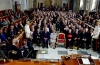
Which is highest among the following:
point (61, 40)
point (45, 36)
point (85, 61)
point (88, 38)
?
point (85, 61)

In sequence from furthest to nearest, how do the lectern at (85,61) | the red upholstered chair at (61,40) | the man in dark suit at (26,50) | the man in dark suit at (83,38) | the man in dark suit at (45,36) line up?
1. the red upholstered chair at (61,40)
2. the man in dark suit at (45,36)
3. the man in dark suit at (83,38)
4. the man in dark suit at (26,50)
5. the lectern at (85,61)

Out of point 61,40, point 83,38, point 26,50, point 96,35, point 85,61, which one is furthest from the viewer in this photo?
point 61,40

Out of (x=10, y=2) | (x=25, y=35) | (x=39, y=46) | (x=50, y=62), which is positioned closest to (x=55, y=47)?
(x=39, y=46)

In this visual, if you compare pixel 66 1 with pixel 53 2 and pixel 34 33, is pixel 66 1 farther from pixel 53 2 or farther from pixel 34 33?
pixel 34 33

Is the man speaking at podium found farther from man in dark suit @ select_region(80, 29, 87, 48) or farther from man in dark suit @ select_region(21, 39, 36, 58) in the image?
man in dark suit @ select_region(21, 39, 36, 58)

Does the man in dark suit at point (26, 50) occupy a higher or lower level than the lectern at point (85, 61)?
lower

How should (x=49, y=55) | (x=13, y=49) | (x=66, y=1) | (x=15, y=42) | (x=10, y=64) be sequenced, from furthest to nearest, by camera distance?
1. (x=66, y=1)
2. (x=49, y=55)
3. (x=15, y=42)
4. (x=13, y=49)
5. (x=10, y=64)

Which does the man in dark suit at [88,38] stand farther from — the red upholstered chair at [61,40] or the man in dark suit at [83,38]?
the red upholstered chair at [61,40]

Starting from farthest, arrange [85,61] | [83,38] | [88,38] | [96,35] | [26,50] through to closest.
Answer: [88,38], [83,38], [96,35], [26,50], [85,61]

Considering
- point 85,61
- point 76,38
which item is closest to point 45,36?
point 76,38

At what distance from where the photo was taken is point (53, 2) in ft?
124

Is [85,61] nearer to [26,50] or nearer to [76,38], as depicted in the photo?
[26,50]

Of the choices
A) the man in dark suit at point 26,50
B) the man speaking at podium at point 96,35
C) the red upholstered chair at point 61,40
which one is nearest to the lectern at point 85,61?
the man in dark suit at point 26,50

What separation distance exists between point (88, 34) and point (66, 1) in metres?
28.5
